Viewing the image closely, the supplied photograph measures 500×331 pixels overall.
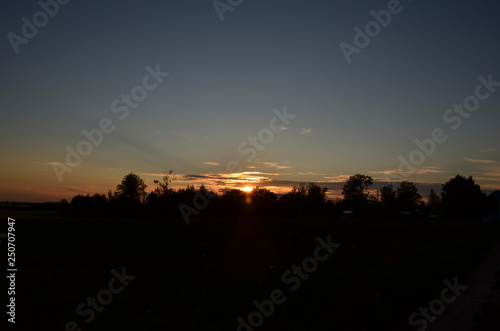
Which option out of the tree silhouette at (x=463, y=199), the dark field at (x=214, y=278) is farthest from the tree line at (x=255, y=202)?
the dark field at (x=214, y=278)

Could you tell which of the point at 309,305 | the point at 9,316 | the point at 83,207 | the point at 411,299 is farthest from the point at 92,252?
the point at 83,207

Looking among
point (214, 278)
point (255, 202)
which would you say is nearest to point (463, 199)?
point (255, 202)

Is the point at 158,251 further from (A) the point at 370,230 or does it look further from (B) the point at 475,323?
(A) the point at 370,230

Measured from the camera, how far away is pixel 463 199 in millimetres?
72062

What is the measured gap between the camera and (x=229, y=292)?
9531 millimetres

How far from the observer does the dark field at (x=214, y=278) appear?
8234 mm

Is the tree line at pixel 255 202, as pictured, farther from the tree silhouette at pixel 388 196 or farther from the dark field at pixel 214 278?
the dark field at pixel 214 278

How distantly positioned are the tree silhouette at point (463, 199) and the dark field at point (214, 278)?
59.0 meters

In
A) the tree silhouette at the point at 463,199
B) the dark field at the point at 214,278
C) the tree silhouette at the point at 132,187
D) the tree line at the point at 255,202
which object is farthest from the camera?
the tree silhouette at the point at 132,187

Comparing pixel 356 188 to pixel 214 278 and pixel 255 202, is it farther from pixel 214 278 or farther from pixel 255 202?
pixel 214 278

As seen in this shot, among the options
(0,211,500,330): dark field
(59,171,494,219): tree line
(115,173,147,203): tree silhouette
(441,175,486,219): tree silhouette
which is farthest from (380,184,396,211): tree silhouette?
(0,211,500,330): dark field

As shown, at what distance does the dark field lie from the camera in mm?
8234

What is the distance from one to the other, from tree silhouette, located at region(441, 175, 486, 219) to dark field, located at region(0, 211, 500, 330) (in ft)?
194

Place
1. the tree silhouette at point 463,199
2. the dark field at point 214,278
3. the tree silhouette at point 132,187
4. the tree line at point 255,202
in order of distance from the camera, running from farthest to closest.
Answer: the tree silhouette at point 132,187, the tree silhouette at point 463,199, the tree line at point 255,202, the dark field at point 214,278
